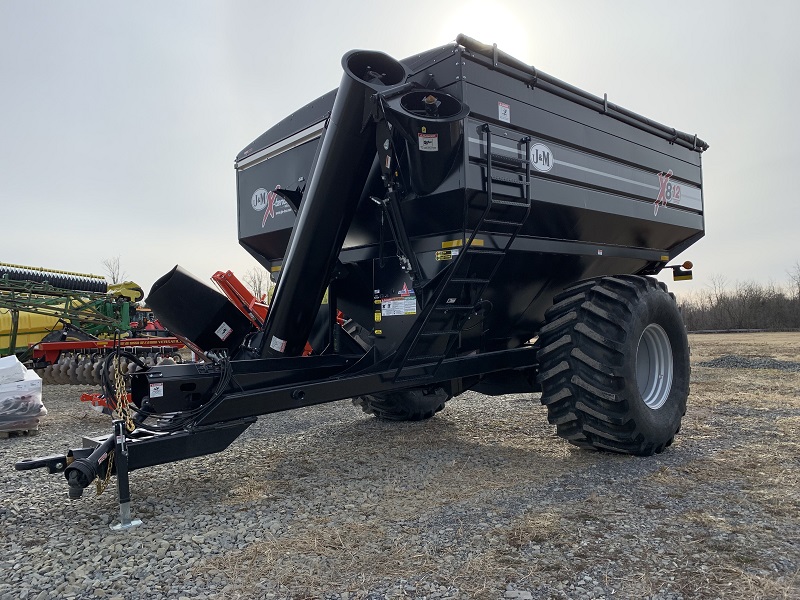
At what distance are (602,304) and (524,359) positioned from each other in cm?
88

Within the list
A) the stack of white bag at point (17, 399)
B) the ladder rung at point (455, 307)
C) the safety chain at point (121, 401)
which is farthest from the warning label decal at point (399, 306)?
the stack of white bag at point (17, 399)

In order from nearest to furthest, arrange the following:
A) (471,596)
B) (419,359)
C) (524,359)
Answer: (471,596), (419,359), (524,359)

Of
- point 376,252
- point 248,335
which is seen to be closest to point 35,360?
point 248,335

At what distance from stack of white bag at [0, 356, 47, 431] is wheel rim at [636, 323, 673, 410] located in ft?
19.1

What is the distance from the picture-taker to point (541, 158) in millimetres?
4465

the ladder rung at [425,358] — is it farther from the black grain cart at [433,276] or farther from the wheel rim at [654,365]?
the wheel rim at [654,365]

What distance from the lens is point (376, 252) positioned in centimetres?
459

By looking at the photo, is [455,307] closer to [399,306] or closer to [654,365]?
[399,306]

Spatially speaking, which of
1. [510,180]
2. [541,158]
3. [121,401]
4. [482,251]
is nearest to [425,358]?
[482,251]

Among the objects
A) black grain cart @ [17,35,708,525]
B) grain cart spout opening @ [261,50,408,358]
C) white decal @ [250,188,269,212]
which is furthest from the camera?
white decal @ [250,188,269,212]

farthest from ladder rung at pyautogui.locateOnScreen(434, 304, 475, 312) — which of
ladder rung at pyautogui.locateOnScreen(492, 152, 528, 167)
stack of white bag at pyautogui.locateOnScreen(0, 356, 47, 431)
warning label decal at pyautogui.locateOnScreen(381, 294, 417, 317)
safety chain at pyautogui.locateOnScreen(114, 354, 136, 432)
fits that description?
stack of white bag at pyautogui.locateOnScreen(0, 356, 47, 431)

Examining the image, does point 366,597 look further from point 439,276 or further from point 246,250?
point 246,250

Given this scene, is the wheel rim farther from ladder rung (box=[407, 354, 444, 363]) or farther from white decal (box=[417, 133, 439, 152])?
white decal (box=[417, 133, 439, 152])

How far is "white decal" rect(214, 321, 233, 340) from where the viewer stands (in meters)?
4.45
